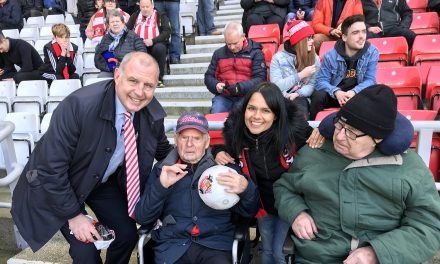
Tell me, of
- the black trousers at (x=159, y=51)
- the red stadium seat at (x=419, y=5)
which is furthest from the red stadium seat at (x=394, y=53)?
the black trousers at (x=159, y=51)

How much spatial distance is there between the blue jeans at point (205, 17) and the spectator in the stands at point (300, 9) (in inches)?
62.7

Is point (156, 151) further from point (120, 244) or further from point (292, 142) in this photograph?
point (292, 142)

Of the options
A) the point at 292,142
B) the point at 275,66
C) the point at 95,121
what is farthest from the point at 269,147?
the point at 275,66

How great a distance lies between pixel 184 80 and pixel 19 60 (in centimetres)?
266

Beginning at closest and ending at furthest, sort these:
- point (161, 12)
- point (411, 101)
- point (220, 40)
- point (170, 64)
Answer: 1. point (411, 101)
2. point (161, 12)
3. point (170, 64)
4. point (220, 40)

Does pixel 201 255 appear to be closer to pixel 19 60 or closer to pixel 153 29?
pixel 153 29

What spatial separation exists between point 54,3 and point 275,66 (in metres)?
8.03

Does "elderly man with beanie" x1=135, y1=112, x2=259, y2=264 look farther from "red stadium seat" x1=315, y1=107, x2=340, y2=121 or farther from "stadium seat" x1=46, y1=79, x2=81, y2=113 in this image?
"stadium seat" x1=46, y1=79, x2=81, y2=113

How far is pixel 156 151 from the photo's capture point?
2400 mm

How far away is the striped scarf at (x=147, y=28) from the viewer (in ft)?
18.4

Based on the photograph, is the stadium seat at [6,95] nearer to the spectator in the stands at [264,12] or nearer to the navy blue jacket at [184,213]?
the spectator in the stands at [264,12]

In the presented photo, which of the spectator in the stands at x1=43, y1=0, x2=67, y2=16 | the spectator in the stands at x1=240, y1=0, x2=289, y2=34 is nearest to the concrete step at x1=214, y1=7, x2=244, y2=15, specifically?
the spectator in the stands at x1=240, y1=0, x2=289, y2=34

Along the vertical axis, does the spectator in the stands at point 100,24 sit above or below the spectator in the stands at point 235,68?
above

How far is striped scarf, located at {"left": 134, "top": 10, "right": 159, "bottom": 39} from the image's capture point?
5594 millimetres
